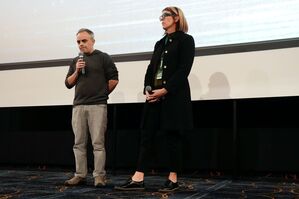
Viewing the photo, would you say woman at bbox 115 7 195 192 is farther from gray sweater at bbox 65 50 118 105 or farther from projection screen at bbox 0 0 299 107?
projection screen at bbox 0 0 299 107

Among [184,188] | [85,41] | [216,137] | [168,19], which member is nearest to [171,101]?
[168,19]

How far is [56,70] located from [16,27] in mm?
663

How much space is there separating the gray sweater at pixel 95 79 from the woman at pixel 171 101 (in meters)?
0.38

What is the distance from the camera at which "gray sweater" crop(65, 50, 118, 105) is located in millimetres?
2945

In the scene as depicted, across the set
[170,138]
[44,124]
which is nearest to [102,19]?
[44,124]

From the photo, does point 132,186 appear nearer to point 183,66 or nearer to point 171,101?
point 171,101

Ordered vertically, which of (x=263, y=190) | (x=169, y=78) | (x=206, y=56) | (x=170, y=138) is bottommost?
(x=263, y=190)

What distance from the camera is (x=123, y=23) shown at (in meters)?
3.88

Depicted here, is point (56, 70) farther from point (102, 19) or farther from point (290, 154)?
point (290, 154)

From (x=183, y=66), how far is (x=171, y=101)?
9.0 inches

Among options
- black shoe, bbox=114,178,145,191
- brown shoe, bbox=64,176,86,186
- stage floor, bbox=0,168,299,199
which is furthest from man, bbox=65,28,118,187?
black shoe, bbox=114,178,145,191

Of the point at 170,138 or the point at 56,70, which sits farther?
the point at 56,70

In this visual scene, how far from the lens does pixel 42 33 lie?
13.9ft

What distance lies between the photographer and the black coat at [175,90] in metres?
2.64
